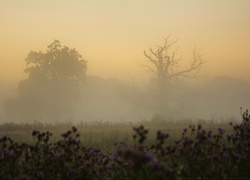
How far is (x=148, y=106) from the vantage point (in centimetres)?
3653

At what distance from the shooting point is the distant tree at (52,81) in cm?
4406

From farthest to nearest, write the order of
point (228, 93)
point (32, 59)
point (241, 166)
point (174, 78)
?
point (228, 93), point (32, 59), point (174, 78), point (241, 166)

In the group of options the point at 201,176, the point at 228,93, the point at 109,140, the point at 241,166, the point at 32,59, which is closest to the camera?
the point at 201,176

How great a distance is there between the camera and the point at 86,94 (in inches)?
3674

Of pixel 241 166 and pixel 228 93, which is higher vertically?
pixel 228 93

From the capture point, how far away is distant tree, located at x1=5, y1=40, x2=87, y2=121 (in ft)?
145

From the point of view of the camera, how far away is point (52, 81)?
146ft

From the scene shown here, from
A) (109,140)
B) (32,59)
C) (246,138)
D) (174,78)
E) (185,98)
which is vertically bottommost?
(109,140)

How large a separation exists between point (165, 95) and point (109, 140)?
23.0m

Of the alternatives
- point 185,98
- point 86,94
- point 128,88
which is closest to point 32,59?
point 128,88

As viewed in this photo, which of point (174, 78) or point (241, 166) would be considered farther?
point (174, 78)

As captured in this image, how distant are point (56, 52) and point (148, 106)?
60.6ft

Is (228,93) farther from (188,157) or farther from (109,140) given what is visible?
(188,157)

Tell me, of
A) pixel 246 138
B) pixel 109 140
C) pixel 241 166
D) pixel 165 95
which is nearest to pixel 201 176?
pixel 241 166
